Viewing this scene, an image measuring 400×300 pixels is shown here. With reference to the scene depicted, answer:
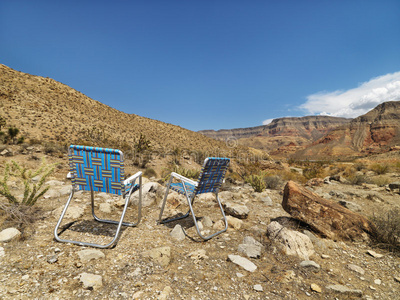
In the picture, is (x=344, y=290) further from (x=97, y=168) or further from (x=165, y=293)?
(x=97, y=168)

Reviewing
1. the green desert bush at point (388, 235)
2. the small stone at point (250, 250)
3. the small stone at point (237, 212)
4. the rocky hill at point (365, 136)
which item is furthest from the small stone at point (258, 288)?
the rocky hill at point (365, 136)

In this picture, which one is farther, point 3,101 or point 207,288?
point 3,101

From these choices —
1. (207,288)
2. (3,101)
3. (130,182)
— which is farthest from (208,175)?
(3,101)

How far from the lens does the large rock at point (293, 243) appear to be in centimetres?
277

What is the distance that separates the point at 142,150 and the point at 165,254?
14662 mm

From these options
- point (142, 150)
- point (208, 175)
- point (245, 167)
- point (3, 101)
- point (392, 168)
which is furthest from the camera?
point (3, 101)

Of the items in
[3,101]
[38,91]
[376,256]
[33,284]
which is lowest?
[376,256]

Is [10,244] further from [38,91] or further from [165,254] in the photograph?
[38,91]

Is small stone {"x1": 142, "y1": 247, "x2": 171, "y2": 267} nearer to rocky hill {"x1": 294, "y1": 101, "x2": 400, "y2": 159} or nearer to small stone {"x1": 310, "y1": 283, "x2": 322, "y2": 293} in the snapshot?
small stone {"x1": 310, "y1": 283, "x2": 322, "y2": 293}

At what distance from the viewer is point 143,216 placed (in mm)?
3871

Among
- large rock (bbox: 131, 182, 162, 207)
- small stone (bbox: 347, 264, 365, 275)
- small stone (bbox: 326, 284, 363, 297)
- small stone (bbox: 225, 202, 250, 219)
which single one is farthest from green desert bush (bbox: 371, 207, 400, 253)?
large rock (bbox: 131, 182, 162, 207)

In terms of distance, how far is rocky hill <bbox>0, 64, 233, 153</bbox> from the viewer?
73.0 ft

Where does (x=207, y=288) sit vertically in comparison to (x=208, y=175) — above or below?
below

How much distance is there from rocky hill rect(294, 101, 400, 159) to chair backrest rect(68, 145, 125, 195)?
8695cm
